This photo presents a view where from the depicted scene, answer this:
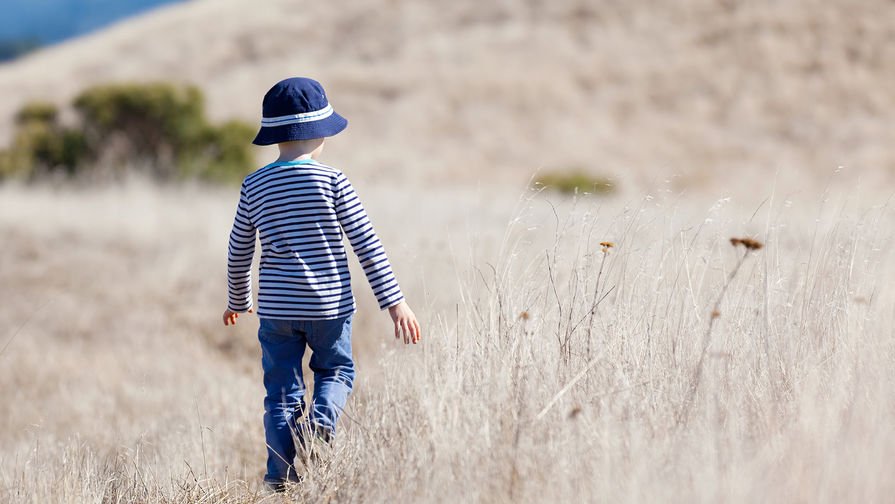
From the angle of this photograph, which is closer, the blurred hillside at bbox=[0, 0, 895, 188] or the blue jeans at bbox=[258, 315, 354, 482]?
the blue jeans at bbox=[258, 315, 354, 482]

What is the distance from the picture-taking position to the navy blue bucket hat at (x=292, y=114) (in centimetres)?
339

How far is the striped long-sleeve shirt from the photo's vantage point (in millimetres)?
3342

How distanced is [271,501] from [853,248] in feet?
8.12

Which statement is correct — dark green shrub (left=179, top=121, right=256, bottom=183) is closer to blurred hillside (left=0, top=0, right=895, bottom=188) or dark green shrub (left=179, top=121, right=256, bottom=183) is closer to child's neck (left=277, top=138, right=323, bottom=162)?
blurred hillside (left=0, top=0, right=895, bottom=188)

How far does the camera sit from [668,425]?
2.84m

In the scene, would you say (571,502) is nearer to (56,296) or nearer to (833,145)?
(56,296)

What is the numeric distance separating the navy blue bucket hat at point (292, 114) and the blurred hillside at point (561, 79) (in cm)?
2197

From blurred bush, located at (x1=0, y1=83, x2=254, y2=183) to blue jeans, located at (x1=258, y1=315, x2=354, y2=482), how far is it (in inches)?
586

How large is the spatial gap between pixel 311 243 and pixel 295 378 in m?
0.57

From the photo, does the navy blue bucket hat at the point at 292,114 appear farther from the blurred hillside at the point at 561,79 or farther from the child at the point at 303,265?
the blurred hillside at the point at 561,79

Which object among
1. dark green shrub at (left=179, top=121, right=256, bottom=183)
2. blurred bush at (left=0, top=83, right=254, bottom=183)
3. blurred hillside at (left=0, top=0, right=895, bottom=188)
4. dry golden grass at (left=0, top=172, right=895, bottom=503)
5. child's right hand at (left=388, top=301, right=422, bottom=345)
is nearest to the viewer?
dry golden grass at (left=0, top=172, right=895, bottom=503)

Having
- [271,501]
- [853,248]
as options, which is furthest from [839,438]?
[271,501]

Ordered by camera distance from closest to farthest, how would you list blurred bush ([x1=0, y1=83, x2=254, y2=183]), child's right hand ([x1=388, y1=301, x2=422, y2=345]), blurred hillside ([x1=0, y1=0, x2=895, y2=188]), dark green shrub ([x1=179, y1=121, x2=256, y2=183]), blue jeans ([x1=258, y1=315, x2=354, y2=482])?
child's right hand ([x1=388, y1=301, x2=422, y2=345])
blue jeans ([x1=258, y1=315, x2=354, y2=482])
dark green shrub ([x1=179, y1=121, x2=256, y2=183])
blurred bush ([x1=0, y1=83, x2=254, y2=183])
blurred hillside ([x1=0, y1=0, x2=895, y2=188])

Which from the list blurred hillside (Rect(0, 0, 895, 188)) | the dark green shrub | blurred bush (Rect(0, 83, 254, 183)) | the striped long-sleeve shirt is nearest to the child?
the striped long-sleeve shirt
